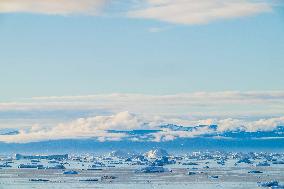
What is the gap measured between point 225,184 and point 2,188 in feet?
46.2

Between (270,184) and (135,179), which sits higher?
(135,179)

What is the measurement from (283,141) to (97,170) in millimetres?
120051

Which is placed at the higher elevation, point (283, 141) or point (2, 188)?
point (283, 141)

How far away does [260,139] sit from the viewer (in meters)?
198

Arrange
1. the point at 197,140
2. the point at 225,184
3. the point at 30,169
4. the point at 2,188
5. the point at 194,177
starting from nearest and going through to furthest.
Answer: the point at 2,188 → the point at 225,184 → the point at 194,177 → the point at 30,169 → the point at 197,140

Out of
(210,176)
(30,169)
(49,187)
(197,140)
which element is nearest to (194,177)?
(210,176)

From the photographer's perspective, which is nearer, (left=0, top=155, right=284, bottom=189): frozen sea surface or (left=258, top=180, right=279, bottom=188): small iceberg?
(left=258, top=180, right=279, bottom=188): small iceberg

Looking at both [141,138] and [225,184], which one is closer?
[225,184]

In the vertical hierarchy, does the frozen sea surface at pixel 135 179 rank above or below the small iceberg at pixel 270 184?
above

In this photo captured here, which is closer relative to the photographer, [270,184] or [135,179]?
[270,184]

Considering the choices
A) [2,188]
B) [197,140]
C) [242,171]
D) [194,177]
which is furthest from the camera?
[197,140]

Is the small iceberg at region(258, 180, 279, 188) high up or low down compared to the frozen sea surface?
down

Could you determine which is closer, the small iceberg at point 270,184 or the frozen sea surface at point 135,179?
the small iceberg at point 270,184

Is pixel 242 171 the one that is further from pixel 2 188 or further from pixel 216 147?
pixel 216 147
